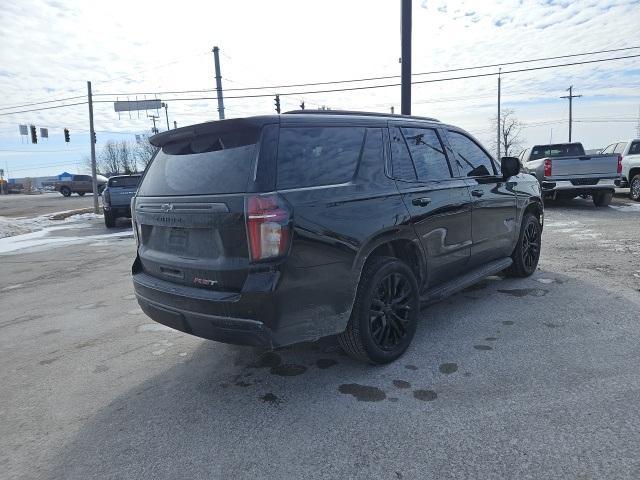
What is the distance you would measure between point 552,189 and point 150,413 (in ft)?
40.4

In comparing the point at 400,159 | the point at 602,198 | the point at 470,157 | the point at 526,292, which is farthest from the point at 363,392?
the point at 602,198

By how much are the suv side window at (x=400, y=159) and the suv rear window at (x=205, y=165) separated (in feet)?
4.09

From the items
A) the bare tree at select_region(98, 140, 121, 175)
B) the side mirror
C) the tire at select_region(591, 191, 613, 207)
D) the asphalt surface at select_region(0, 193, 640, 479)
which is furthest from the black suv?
the bare tree at select_region(98, 140, 121, 175)

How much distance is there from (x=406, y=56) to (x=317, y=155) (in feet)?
31.8

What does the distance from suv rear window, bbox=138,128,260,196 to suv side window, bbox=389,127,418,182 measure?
4.09 ft

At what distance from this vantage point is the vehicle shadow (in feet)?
8.11

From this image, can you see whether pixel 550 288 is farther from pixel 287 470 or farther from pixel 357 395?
pixel 287 470

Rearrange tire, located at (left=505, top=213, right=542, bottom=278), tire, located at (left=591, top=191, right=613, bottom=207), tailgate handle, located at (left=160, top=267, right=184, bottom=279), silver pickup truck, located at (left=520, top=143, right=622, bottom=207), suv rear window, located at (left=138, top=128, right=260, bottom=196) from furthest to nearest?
tire, located at (left=591, top=191, right=613, bottom=207)
silver pickup truck, located at (left=520, top=143, right=622, bottom=207)
tire, located at (left=505, top=213, right=542, bottom=278)
tailgate handle, located at (left=160, top=267, right=184, bottom=279)
suv rear window, located at (left=138, top=128, right=260, bottom=196)

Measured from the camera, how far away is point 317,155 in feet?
10.1

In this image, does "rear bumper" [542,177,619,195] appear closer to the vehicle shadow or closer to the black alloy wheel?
the vehicle shadow

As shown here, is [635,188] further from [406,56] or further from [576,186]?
[406,56]

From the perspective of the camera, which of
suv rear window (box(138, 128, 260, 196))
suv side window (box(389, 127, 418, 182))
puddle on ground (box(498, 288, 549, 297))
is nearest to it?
suv rear window (box(138, 128, 260, 196))

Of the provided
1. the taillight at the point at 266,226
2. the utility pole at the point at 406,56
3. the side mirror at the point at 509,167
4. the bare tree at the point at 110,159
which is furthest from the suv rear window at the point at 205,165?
the bare tree at the point at 110,159

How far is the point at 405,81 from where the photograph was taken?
1176cm
